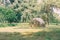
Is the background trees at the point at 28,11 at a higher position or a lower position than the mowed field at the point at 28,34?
higher

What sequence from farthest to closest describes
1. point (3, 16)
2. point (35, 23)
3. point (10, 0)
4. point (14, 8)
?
1. point (10, 0)
2. point (14, 8)
3. point (3, 16)
4. point (35, 23)

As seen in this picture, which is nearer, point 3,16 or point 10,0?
point 3,16

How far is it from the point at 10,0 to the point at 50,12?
32.4 feet

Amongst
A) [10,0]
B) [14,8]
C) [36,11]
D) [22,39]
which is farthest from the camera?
[10,0]

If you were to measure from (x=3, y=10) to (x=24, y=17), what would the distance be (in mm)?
3503

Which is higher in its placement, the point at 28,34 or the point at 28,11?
the point at 28,11

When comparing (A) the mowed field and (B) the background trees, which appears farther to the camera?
(B) the background trees

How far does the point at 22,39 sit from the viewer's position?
11484mm

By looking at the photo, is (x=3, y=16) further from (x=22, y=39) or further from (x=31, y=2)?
(x=22, y=39)

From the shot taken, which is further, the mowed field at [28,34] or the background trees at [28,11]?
the background trees at [28,11]

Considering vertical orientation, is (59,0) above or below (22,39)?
above

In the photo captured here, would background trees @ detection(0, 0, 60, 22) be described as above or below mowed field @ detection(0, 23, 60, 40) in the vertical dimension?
above

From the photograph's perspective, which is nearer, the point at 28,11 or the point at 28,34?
the point at 28,34

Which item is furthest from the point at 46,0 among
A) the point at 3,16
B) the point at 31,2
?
the point at 3,16
